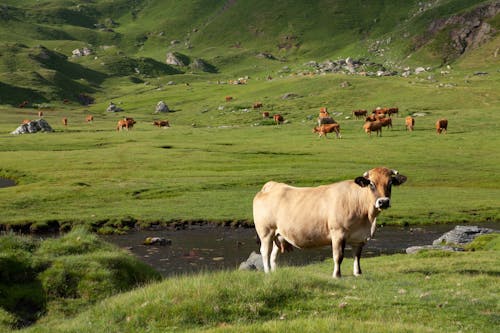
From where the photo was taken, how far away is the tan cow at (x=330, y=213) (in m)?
17.4

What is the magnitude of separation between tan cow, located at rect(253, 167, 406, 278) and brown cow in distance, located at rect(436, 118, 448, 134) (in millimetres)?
68467

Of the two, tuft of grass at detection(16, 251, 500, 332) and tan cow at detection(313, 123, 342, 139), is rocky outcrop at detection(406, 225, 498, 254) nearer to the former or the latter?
tuft of grass at detection(16, 251, 500, 332)

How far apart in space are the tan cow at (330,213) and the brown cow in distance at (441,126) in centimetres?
6847

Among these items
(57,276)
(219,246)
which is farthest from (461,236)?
(57,276)

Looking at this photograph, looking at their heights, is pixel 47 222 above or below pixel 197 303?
below

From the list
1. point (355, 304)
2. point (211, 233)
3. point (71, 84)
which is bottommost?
point (211, 233)

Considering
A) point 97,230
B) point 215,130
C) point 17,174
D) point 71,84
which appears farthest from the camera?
point 71,84

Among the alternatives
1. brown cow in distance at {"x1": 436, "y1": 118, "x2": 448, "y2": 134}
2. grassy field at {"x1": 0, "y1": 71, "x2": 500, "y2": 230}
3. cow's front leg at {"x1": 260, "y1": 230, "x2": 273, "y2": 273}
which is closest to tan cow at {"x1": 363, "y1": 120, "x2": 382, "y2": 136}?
grassy field at {"x1": 0, "y1": 71, "x2": 500, "y2": 230}

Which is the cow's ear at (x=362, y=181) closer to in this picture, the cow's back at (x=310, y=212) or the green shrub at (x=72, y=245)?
the cow's back at (x=310, y=212)

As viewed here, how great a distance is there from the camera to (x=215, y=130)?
99.1 meters

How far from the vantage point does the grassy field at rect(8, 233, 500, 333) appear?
41.8ft

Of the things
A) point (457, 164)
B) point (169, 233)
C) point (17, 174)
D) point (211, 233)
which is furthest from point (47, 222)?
point (457, 164)

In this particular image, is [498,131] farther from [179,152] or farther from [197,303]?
[197,303]

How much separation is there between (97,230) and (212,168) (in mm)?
23916
